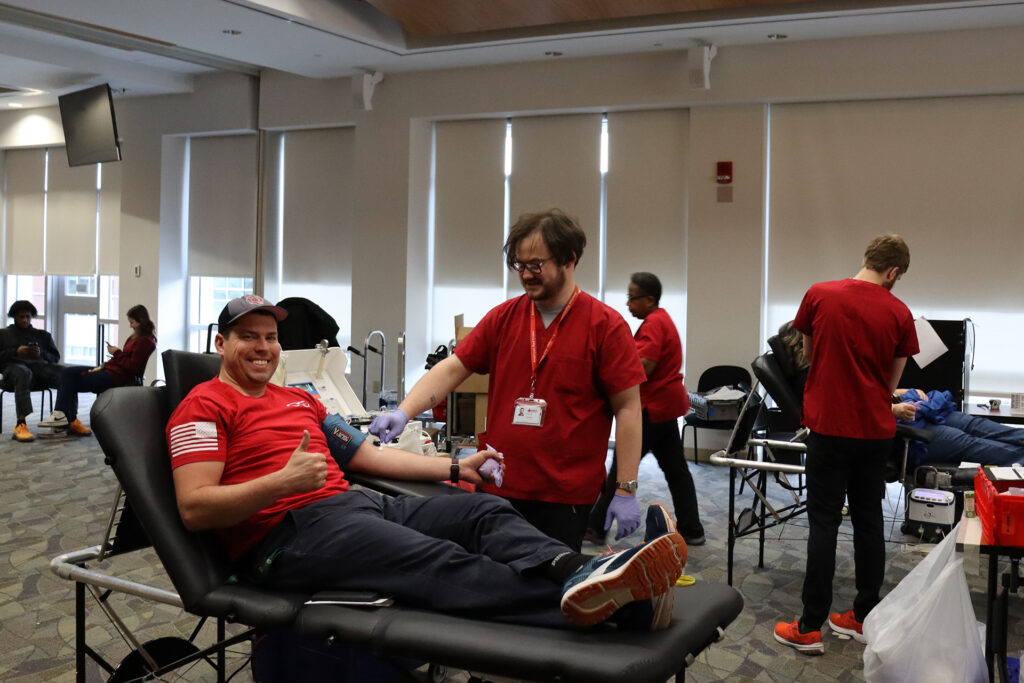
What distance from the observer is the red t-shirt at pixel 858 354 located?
2834 mm

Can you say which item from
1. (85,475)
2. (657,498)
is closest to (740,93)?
(657,498)

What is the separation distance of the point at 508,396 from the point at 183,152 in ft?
24.1

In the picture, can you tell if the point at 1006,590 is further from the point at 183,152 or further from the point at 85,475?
the point at 183,152

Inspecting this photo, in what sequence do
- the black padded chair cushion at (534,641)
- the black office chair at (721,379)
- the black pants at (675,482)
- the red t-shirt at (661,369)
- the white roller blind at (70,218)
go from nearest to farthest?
the black padded chair cushion at (534,641) < the red t-shirt at (661,369) < the black pants at (675,482) < the black office chair at (721,379) < the white roller blind at (70,218)

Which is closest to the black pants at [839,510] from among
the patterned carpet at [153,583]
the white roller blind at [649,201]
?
the patterned carpet at [153,583]

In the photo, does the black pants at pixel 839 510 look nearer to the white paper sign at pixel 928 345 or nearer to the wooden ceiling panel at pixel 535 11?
the white paper sign at pixel 928 345

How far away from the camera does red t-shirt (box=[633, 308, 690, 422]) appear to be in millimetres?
3941

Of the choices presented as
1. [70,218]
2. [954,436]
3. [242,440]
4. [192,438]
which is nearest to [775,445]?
[954,436]

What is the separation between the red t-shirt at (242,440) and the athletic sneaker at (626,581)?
0.75 metres

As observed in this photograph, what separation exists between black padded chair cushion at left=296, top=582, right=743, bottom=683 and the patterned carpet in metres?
0.19

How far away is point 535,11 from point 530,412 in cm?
392

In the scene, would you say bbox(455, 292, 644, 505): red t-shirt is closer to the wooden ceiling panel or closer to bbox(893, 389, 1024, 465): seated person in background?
bbox(893, 389, 1024, 465): seated person in background

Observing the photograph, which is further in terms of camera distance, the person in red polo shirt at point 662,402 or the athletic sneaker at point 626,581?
the person in red polo shirt at point 662,402

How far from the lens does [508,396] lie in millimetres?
2240
